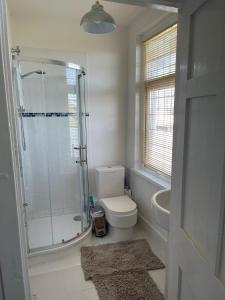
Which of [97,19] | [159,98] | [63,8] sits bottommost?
[159,98]

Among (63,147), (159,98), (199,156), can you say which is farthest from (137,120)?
(199,156)

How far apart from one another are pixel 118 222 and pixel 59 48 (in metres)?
2.25

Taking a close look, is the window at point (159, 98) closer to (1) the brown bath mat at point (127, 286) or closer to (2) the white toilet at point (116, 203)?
(2) the white toilet at point (116, 203)

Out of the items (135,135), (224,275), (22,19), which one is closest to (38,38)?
(22,19)

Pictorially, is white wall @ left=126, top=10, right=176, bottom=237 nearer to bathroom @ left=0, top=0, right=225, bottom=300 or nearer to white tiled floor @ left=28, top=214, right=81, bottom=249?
bathroom @ left=0, top=0, right=225, bottom=300

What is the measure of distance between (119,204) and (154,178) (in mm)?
528

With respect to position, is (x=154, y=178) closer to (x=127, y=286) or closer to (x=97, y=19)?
(x=127, y=286)

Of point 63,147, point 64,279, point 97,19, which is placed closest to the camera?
point 97,19

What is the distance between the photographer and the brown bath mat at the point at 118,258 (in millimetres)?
2128

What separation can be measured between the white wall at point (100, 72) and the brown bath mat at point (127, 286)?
4.87ft

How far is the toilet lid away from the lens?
2.52 m

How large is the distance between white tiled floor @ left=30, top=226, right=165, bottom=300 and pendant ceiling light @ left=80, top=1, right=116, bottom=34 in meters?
2.28

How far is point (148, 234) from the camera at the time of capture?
108 inches

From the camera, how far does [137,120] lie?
9.69ft
